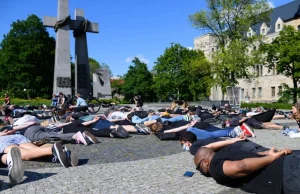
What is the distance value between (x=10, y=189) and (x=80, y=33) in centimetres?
2742

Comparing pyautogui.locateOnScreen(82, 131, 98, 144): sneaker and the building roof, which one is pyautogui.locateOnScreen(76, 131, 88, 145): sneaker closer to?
pyautogui.locateOnScreen(82, 131, 98, 144): sneaker

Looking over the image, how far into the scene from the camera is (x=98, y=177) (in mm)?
5426

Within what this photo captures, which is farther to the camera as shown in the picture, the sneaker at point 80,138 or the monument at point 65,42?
the monument at point 65,42

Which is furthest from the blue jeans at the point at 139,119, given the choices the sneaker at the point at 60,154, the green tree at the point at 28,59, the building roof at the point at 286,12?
the building roof at the point at 286,12

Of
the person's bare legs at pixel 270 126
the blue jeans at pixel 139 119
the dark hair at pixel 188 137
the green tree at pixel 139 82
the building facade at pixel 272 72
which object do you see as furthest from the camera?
the green tree at pixel 139 82

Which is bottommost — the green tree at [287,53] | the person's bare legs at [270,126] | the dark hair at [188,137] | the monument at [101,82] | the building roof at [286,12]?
the person's bare legs at [270,126]

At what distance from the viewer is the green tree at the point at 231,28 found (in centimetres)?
4038

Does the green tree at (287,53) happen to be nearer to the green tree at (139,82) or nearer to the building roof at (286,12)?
the building roof at (286,12)

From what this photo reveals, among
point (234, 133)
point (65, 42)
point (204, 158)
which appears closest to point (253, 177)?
point (204, 158)

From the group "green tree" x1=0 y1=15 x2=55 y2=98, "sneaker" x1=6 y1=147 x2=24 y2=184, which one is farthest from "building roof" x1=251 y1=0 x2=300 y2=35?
"sneaker" x1=6 y1=147 x2=24 y2=184

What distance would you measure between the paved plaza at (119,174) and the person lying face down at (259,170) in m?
0.34

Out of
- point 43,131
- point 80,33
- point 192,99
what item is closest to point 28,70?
point 80,33

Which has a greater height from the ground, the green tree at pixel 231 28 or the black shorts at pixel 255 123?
the green tree at pixel 231 28

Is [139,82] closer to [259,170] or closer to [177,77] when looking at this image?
[177,77]
